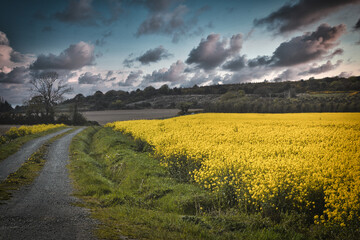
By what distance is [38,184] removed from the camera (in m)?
8.73

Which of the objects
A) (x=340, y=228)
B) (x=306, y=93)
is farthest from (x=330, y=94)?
(x=340, y=228)

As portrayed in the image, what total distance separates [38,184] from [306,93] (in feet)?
139

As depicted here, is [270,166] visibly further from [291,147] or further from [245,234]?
[291,147]

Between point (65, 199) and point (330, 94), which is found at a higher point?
point (330, 94)

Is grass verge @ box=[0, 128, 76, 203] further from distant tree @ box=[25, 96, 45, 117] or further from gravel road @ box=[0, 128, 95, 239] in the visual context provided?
distant tree @ box=[25, 96, 45, 117]

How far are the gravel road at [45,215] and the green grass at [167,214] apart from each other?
0.42 meters

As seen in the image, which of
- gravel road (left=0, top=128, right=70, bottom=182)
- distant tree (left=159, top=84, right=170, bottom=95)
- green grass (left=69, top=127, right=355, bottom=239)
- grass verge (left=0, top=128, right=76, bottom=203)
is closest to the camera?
green grass (left=69, top=127, right=355, bottom=239)

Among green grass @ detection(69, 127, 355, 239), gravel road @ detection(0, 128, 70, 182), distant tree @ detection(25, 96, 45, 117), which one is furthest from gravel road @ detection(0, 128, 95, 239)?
distant tree @ detection(25, 96, 45, 117)

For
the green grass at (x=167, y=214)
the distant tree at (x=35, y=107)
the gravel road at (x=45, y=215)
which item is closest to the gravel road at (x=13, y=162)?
the gravel road at (x=45, y=215)

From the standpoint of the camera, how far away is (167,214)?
6.46 metres

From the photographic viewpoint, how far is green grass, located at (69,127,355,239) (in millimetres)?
5160

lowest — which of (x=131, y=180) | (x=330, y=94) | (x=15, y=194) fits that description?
(x=131, y=180)

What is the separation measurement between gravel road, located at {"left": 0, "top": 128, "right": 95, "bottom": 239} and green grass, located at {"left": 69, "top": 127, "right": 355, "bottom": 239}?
42cm

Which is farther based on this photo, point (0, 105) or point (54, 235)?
point (0, 105)
